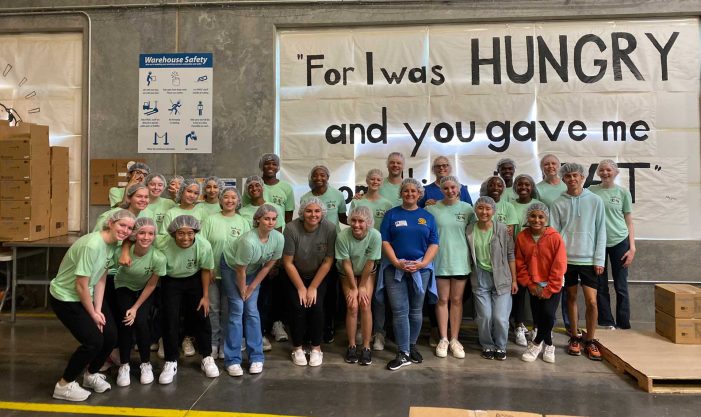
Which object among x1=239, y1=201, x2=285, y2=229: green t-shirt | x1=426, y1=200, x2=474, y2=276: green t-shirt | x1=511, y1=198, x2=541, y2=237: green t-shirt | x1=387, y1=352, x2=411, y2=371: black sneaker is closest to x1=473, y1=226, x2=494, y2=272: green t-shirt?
x1=426, y1=200, x2=474, y2=276: green t-shirt

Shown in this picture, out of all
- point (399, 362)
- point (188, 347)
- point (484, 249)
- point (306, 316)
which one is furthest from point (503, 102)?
point (188, 347)

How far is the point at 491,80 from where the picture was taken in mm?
6230

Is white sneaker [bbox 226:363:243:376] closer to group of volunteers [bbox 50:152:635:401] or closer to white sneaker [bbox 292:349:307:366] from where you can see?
group of volunteers [bbox 50:152:635:401]

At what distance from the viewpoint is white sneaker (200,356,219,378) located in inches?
159

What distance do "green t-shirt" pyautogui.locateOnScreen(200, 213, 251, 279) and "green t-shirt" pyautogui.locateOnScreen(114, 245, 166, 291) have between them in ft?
1.65

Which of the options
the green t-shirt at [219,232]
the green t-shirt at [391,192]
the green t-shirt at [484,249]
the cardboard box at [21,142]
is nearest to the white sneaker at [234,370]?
the green t-shirt at [219,232]

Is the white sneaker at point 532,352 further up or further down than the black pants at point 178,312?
further down

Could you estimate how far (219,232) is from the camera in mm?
4305

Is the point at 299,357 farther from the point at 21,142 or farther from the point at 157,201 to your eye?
the point at 21,142

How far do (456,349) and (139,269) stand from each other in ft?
9.72

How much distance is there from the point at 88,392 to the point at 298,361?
5.61ft

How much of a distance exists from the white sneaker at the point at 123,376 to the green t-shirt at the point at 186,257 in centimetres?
84

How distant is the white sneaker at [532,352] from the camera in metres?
4.43

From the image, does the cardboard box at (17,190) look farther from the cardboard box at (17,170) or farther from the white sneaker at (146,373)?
the white sneaker at (146,373)
